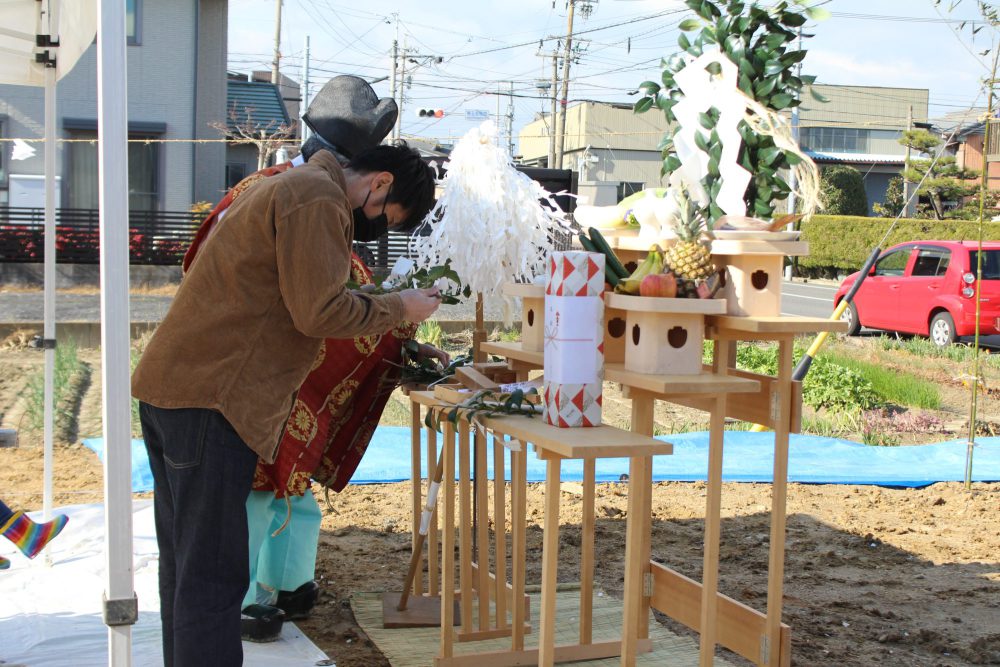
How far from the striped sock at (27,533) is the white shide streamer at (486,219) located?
156 cm

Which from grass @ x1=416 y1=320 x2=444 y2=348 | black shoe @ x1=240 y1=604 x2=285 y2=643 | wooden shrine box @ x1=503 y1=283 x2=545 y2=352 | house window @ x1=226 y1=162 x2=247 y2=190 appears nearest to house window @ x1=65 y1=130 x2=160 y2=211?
house window @ x1=226 y1=162 x2=247 y2=190

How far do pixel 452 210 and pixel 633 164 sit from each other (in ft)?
148

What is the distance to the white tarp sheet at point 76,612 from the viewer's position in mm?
3139

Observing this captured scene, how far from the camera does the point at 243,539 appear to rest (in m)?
2.26

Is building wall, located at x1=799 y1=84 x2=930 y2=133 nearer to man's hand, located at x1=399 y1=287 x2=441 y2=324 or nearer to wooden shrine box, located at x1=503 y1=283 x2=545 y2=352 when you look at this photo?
wooden shrine box, located at x1=503 y1=283 x2=545 y2=352

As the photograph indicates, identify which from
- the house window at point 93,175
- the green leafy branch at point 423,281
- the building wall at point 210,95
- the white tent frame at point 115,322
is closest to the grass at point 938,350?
the green leafy branch at point 423,281

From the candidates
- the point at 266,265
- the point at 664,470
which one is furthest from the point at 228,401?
the point at 664,470

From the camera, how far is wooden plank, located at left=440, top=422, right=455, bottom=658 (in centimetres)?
291

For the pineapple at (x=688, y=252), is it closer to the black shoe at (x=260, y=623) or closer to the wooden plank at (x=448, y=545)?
the wooden plank at (x=448, y=545)

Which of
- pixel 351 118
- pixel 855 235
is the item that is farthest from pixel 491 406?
pixel 855 235

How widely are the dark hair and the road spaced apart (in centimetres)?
936

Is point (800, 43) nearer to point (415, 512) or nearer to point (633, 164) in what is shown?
point (415, 512)

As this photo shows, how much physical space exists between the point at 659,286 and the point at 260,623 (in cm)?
169

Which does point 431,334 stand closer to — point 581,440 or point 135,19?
point 581,440
